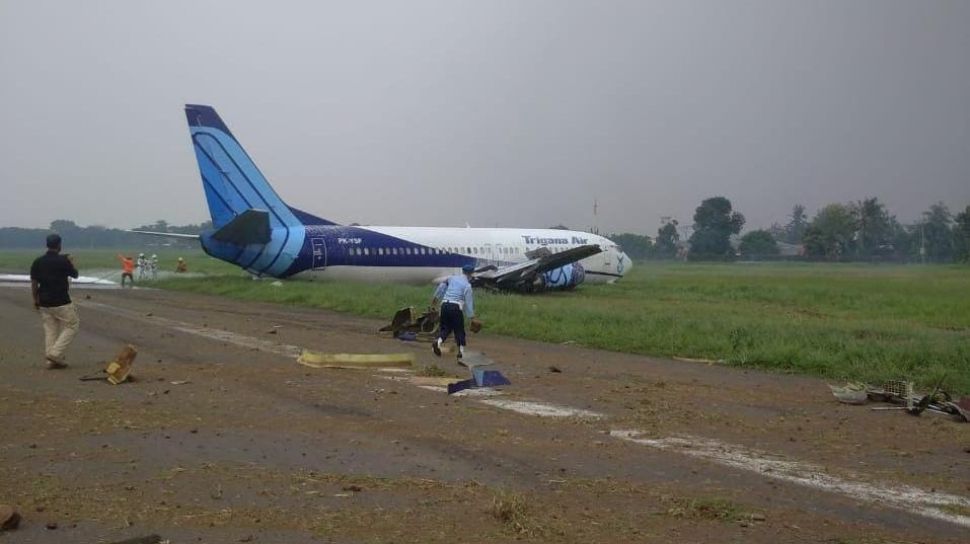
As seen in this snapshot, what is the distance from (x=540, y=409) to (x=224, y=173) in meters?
25.2

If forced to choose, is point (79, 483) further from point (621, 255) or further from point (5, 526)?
point (621, 255)

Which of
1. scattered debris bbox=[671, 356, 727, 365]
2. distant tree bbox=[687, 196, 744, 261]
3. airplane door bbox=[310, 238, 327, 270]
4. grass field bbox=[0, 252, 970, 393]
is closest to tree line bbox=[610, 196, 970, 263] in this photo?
distant tree bbox=[687, 196, 744, 261]

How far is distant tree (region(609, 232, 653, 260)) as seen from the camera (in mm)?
87000

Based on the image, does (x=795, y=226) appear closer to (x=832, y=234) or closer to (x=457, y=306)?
(x=832, y=234)

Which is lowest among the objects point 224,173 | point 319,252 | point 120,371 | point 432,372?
point 432,372

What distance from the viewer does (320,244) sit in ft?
110

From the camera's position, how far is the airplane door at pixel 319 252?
109 feet

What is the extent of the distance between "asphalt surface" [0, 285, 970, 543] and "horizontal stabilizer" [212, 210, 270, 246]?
16904 millimetres

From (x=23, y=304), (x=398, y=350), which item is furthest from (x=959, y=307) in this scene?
(x=23, y=304)

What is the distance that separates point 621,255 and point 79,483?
117 feet

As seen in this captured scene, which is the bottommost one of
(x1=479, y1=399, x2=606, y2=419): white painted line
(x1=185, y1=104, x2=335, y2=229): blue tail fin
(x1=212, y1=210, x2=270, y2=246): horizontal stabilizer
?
(x1=479, y1=399, x2=606, y2=419): white painted line

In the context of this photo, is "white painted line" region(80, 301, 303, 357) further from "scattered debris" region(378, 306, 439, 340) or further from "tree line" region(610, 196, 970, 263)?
"tree line" region(610, 196, 970, 263)

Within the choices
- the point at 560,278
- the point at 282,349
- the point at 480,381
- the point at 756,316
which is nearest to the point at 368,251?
the point at 560,278

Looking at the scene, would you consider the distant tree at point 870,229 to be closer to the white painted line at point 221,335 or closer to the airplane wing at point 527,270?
the airplane wing at point 527,270
